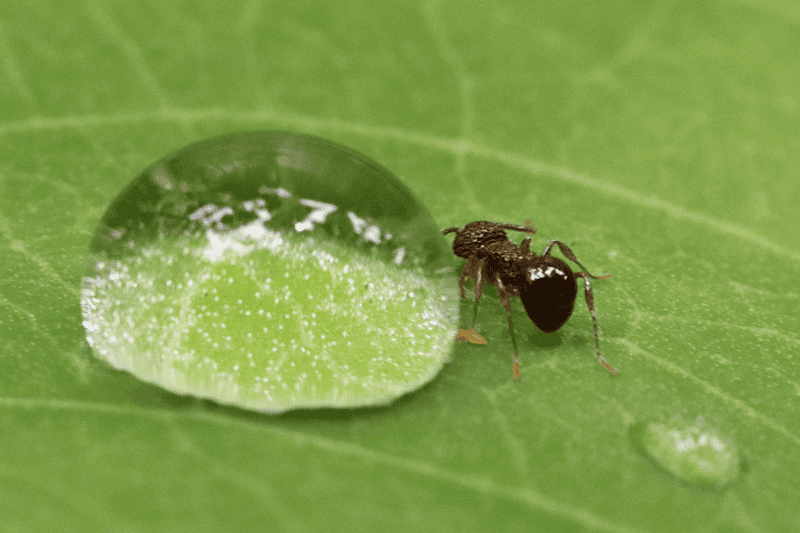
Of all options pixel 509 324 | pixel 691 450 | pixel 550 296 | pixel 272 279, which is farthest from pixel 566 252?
pixel 272 279

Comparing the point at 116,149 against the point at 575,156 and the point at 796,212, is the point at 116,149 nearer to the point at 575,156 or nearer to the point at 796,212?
the point at 575,156

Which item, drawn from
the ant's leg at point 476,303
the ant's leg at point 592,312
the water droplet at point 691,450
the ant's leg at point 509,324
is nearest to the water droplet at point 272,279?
the ant's leg at point 476,303

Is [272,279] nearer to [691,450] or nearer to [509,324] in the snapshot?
[509,324]

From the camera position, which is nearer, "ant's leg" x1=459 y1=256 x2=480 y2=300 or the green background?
the green background

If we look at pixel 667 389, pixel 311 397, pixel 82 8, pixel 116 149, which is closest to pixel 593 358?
pixel 667 389

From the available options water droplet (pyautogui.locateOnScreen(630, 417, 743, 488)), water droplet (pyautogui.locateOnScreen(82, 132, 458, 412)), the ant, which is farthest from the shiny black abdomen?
water droplet (pyautogui.locateOnScreen(630, 417, 743, 488))

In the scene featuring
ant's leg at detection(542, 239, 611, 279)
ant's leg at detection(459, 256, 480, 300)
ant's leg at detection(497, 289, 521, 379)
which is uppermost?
ant's leg at detection(542, 239, 611, 279)

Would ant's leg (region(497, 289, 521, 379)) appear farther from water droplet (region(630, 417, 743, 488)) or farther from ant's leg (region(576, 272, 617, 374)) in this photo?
water droplet (region(630, 417, 743, 488))
